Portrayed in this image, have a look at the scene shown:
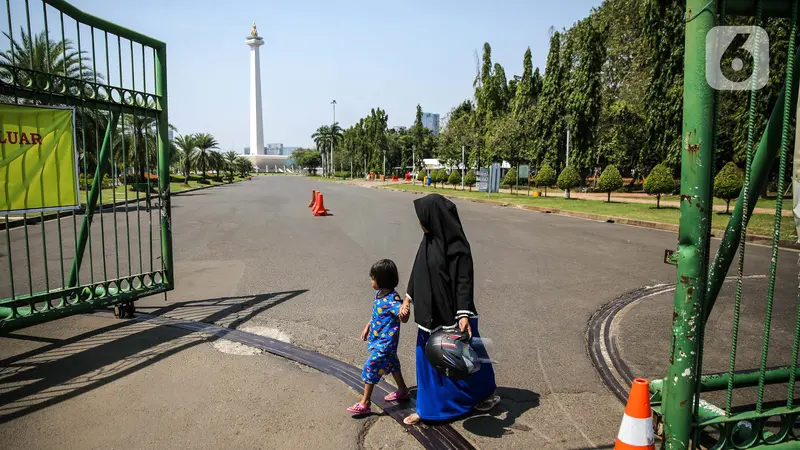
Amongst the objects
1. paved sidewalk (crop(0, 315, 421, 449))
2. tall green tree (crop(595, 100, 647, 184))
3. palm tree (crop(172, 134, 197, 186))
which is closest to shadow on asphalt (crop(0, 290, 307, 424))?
paved sidewalk (crop(0, 315, 421, 449))

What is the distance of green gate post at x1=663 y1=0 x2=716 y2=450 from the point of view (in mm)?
2285

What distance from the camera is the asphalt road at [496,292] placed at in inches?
142

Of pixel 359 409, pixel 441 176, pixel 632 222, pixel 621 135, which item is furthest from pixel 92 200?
pixel 441 176

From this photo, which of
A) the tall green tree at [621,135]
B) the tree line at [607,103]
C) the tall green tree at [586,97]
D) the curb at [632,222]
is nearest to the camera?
the curb at [632,222]

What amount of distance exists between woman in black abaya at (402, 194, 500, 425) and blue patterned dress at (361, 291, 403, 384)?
0.58ft

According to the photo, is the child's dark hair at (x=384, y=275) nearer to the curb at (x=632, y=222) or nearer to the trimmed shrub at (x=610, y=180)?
the curb at (x=632, y=222)

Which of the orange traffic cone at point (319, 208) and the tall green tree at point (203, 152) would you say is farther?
the tall green tree at point (203, 152)

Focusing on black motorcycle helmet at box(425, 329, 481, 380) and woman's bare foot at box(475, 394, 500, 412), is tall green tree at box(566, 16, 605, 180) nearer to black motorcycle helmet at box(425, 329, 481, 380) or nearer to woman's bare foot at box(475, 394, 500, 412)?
woman's bare foot at box(475, 394, 500, 412)

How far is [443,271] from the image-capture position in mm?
3244

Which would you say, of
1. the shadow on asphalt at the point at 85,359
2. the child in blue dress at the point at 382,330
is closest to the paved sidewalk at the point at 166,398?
the shadow on asphalt at the point at 85,359

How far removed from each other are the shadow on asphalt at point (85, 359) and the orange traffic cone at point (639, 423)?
377 centimetres

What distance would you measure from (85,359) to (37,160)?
180 centimetres

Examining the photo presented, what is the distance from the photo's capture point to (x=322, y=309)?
6.11 m

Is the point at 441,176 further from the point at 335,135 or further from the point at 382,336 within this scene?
the point at 335,135
